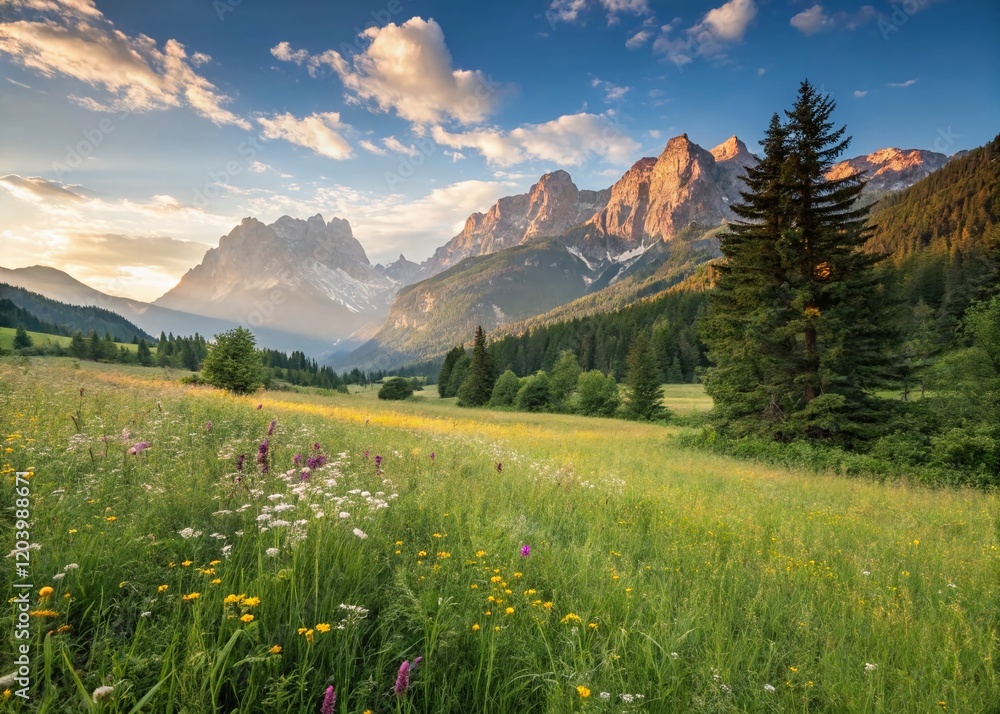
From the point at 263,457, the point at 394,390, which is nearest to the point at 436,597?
the point at 263,457

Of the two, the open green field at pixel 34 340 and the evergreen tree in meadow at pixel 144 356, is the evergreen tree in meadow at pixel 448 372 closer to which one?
the open green field at pixel 34 340

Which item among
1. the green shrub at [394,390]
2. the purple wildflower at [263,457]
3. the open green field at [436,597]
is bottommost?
the green shrub at [394,390]

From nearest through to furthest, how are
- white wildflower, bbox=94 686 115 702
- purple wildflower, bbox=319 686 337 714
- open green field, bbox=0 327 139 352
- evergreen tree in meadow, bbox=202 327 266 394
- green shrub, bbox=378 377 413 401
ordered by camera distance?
white wildflower, bbox=94 686 115 702 < purple wildflower, bbox=319 686 337 714 < evergreen tree in meadow, bbox=202 327 266 394 < green shrub, bbox=378 377 413 401 < open green field, bbox=0 327 139 352

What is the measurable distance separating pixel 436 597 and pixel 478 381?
56.0m

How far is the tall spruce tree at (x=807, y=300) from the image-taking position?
15891mm

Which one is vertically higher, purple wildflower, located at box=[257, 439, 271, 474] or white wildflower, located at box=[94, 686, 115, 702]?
purple wildflower, located at box=[257, 439, 271, 474]

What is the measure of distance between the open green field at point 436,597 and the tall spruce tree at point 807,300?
10.9 m

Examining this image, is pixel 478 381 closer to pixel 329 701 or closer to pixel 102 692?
pixel 329 701

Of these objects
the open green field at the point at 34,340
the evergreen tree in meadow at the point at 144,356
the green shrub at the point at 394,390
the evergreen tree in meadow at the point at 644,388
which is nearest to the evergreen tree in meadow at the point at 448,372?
the green shrub at the point at 394,390

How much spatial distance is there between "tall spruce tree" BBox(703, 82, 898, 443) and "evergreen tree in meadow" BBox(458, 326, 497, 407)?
42.0m

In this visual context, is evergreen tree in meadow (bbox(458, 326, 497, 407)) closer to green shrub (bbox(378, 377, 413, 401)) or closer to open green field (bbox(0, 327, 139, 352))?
green shrub (bbox(378, 377, 413, 401))

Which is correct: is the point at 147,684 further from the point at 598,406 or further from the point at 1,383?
the point at 598,406

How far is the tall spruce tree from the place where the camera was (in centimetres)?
1589

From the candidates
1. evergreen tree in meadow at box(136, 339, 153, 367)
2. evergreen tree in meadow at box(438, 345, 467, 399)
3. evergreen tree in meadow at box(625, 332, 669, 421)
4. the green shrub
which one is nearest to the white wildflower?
evergreen tree in meadow at box(625, 332, 669, 421)
